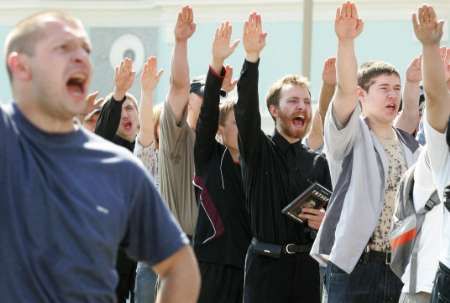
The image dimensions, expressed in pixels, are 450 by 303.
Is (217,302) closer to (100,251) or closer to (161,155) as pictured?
(161,155)

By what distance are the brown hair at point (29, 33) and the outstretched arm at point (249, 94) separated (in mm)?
3066

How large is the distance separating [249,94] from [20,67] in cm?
316

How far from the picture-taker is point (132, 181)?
3.67 m

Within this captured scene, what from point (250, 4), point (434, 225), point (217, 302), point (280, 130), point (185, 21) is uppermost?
point (250, 4)

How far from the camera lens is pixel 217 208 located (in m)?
7.32

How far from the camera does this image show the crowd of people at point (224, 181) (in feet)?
11.6

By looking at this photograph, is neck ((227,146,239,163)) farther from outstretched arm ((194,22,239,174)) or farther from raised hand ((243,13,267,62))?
raised hand ((243,13,267,62))

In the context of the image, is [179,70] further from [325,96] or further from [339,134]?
[339,134]

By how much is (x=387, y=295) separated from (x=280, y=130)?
130 centimetres

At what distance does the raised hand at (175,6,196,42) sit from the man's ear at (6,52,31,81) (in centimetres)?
392

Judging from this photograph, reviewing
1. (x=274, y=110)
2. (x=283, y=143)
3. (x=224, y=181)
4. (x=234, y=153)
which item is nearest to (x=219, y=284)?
(x=224, y=181)

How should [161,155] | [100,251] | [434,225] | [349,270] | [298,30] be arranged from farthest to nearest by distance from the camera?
[298,30] → [161,155] → [349,270] → [434,225] → [100,251]

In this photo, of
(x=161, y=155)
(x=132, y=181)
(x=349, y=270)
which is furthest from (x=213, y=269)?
(x=132, y=181)

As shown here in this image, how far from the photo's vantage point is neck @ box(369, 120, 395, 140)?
6.72m
